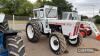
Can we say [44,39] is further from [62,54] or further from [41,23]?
[62,54]

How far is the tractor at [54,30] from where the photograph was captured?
7280mm

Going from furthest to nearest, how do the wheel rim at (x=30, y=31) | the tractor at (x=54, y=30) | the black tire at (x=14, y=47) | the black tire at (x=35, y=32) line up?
1. the wheel rim at (x=30, y=31)
2. the black tire at (x=35, y=32)
3. the tractor at (x=54, y=30)
4. the black tire at (x=14, y=47)

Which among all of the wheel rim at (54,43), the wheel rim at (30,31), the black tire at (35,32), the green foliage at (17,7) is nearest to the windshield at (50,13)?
the black tire at (35,32)

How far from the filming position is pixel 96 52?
790cm

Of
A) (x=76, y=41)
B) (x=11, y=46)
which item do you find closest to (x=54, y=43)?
(x=76, y=41)

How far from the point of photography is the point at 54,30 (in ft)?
27.5

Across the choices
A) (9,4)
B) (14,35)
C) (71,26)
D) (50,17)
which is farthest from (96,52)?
(9,4)

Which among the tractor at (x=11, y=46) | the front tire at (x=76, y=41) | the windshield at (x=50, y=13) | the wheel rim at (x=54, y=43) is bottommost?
the front tire at (x=76, y=41)

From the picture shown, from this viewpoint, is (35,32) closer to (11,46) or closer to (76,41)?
(76,41)

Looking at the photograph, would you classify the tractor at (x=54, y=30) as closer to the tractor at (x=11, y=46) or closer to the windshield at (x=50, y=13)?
the windshield at (x=50, y=13)

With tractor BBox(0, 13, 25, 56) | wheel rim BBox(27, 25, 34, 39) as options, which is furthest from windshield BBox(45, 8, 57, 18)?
tractor BBox(0, 13, 25, 56)

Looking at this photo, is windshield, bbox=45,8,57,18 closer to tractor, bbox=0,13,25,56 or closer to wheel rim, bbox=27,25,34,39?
wheel rim, bbox=27,25,34,39

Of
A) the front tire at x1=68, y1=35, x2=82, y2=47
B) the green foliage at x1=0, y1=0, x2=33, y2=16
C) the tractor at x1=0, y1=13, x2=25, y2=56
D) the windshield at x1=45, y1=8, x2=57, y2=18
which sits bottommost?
the green foliage at x1=0, y1=0, x2=33, y2=16

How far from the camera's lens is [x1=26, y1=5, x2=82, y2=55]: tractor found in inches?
287
